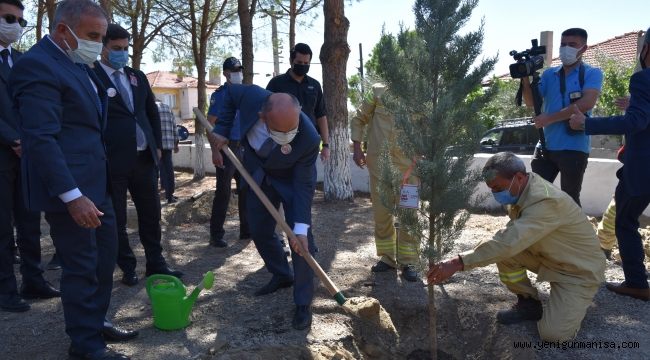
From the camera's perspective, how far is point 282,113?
3.27 metres

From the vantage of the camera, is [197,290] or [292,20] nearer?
[197,290]

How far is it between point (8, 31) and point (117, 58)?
0.76 metres

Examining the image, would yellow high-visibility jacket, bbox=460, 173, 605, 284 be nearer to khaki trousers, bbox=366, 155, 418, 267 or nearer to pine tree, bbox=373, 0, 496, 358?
pine tree, bbox=373, 0, 496, 358

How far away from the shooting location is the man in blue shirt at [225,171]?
517cm

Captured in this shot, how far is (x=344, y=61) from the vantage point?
8102 millimetres

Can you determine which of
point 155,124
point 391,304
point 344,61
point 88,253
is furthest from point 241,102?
point 344,61

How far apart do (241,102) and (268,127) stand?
0.63 meters

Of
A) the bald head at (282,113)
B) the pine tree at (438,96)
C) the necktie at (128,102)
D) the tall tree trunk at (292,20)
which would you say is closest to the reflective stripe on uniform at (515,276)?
the pine tree at (438,96)

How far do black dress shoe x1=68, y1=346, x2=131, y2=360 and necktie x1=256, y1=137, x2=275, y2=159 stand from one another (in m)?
1.51

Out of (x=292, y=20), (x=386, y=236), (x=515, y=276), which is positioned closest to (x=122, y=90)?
(x=386, y=236)

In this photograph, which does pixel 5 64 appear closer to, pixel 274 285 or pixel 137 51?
pixel 274 285

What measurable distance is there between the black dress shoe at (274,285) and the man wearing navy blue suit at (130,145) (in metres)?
0.82

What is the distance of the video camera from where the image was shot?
4426mm

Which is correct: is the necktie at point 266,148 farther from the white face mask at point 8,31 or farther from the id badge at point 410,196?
the white face mask at point 8,31
